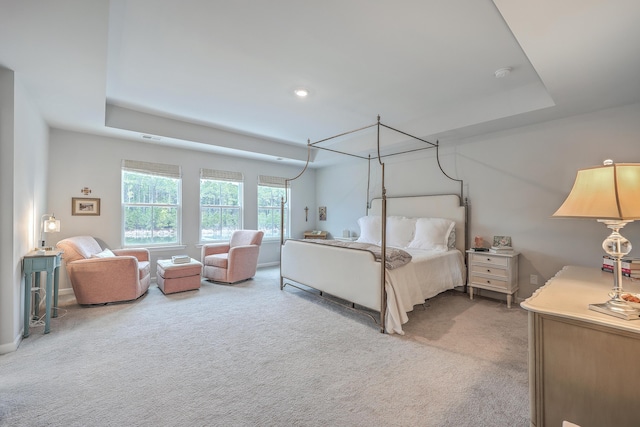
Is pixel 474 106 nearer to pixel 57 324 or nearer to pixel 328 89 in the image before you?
pixel 328 89

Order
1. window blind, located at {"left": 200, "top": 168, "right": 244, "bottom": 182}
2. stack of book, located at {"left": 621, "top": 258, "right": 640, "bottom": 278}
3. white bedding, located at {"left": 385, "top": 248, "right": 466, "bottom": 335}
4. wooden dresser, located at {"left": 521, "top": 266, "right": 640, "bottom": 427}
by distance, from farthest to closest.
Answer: window blind, located at {"left": 200, "top": 168, "right": 244, "bottom": 182} < white bedding, located at {"left": 385, "top": 248, "right": 466, "bottom": 335} < stack of book, located at {"left": 621, "top": 258, "right": 640, "bottom": 278} < wooden dresser, located at {"left": 521, "top": 266, "right": 640, "bottom": 427}

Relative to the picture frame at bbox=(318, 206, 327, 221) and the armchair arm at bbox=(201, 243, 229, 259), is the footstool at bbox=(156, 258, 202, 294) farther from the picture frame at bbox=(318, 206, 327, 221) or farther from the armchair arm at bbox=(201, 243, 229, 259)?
the picture frame at bbox=(318, 206, 327, 221)

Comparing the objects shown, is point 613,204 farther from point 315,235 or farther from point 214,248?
point 315,235

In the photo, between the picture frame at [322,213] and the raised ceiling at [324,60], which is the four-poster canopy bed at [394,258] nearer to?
the raised ceiling at [324,60]

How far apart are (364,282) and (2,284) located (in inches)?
131

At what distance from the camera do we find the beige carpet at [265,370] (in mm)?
1711

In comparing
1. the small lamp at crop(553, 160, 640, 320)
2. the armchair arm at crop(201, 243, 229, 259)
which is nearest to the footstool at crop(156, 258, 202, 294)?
the armchair arm at crop(201, 243, 229, 259)

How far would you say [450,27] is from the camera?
2195 millimetres

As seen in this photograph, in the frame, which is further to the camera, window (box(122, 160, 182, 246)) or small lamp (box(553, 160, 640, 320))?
window (box(122, 160, 182, 246))

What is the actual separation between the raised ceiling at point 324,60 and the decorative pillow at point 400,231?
1509 mm

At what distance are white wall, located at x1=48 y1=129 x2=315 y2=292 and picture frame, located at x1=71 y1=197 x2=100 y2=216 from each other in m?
0.06

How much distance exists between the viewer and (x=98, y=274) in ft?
11.6

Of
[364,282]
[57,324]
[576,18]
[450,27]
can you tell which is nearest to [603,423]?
[364,282]

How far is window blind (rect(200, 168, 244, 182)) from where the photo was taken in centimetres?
546
